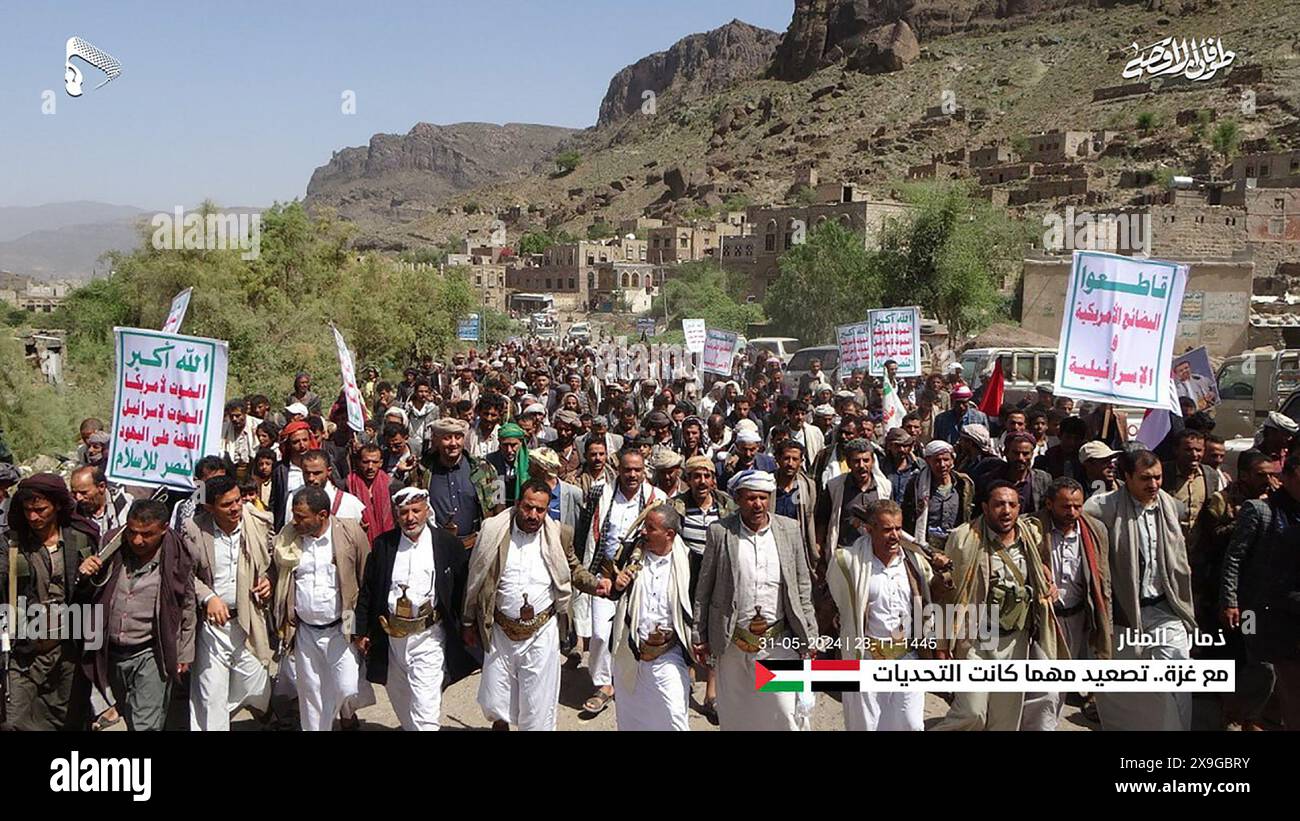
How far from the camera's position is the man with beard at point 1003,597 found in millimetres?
4500

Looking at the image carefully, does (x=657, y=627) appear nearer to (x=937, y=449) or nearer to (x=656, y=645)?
(x=656, y=645)

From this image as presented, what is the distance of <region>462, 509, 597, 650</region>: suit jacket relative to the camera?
4762 millimetres

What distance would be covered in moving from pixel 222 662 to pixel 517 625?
1.48m

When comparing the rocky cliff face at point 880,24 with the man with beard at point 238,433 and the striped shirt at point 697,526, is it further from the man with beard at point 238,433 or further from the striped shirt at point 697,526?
the striped shirt at point 697,526

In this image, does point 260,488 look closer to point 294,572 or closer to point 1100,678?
point 294,572

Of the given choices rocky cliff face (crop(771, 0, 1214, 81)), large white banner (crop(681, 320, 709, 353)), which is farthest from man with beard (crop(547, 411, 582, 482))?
rocky cliff face (crop(771, 0, 1214, 81))

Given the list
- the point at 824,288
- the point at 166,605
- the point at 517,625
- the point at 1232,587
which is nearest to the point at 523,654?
the point at 517,625

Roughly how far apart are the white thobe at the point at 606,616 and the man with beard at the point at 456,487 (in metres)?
0.90

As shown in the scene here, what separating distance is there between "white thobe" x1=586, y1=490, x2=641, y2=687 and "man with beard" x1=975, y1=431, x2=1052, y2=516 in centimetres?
200

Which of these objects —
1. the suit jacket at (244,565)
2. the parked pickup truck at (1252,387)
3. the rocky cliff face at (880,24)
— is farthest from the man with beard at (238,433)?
the rocky cliff face at (880,24)

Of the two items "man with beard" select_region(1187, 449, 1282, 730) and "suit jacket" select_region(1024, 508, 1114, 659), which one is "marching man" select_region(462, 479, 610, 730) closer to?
"suit jacket" select_region(1024, 508, 1114, 659)
